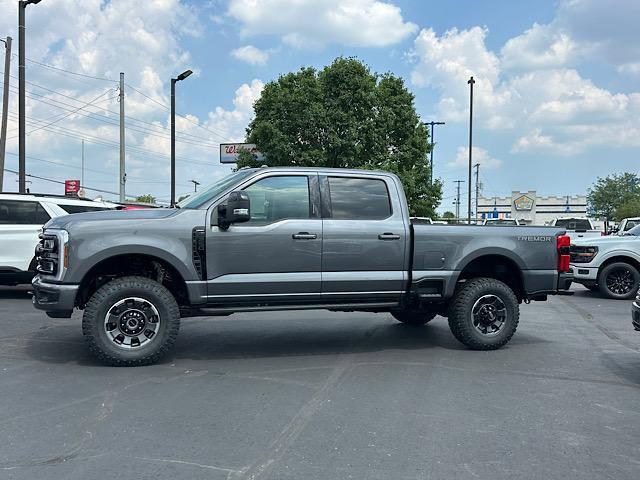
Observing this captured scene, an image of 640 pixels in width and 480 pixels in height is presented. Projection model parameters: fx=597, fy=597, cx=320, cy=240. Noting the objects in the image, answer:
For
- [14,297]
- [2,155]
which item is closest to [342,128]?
[2,155]

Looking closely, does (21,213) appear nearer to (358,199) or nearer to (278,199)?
(278,199)

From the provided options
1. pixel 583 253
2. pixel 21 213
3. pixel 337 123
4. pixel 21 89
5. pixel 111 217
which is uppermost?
pixel 337 123

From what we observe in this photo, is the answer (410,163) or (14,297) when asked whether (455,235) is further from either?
(410,163)

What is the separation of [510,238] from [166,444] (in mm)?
4848

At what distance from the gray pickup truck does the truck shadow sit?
594 millimetres

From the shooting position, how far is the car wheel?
41.4 ft

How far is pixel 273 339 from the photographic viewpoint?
25.9ft

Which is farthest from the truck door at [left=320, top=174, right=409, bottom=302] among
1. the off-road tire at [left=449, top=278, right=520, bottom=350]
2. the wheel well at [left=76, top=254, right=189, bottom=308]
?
the wheel well at [left=76, top=254, right=189, bottom=308]

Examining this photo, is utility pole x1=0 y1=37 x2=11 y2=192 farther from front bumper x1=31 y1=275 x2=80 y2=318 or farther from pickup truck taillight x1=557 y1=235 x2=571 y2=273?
pickup truck taillight x1=557 y1=235 x2=571 y2=273

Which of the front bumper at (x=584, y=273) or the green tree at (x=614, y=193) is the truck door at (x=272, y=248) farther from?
the green tree at (x=614, y=193)

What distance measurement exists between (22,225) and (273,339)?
6.19m

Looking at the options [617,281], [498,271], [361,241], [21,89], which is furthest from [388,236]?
[21,89]

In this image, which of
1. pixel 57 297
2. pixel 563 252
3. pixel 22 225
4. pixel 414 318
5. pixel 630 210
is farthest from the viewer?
pixel 630 210

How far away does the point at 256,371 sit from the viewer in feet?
20.2
